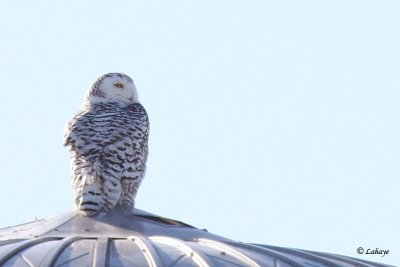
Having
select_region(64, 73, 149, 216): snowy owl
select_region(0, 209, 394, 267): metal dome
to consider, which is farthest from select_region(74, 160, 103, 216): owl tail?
select_region(0, 209, 394, 267): metal dome

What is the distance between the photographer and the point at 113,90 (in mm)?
36375

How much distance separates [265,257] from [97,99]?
5.64 meters

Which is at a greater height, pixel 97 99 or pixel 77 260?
pixel 97 99

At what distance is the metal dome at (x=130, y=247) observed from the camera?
29.8 m

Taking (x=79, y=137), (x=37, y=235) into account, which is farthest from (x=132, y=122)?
(x=37, y=235)

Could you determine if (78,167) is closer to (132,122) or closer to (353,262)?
(132,122)

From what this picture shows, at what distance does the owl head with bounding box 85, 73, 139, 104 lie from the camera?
35.7 meters

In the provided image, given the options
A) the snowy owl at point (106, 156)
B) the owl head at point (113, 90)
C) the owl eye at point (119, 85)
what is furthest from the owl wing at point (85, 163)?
the owl eye at point (119, 85)

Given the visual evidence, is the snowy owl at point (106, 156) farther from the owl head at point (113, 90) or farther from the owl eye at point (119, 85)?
the owl eye at point (119, 85)

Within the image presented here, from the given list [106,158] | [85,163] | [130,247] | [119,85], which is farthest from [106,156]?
[119,85]

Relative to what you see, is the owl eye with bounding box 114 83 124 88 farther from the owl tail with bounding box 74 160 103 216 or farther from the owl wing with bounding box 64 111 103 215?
the owl tail with bounding box 74 160 103 216

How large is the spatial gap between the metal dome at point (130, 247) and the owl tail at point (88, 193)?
0.16 metres

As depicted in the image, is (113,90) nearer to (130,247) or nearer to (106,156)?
(106,156)

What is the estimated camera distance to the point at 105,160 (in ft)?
109
